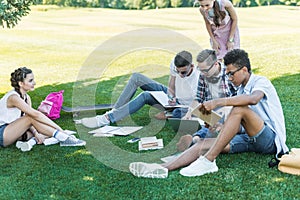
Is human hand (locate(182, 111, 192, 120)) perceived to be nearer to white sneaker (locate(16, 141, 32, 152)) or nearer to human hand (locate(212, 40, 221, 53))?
human hand (locate(212, 40, 221, 53))

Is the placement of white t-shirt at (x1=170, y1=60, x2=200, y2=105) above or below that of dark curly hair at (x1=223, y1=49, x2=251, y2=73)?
below

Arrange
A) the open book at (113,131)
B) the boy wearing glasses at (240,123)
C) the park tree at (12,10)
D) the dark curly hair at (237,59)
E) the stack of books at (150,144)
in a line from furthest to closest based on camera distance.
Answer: the park tree at (12,10) < the open book at (113,131) < the stack of books at (150,144) < the dark curly hair at (237,59) < the boy wearing glasses at (240,123)

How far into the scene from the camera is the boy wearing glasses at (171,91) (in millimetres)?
4902

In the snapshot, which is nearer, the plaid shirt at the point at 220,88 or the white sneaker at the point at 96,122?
the plaid shirt at the point at 220,88

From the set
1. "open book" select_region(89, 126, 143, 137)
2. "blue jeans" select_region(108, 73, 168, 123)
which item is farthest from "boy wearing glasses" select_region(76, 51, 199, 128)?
"open book" select_region(89, 126, 143, 137)

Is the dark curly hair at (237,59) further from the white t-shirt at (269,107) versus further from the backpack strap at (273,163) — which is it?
the backpack strap at (273,163)

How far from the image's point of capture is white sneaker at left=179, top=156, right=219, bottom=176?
3662 millimetres

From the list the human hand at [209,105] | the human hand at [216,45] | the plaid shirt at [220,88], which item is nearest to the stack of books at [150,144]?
the plaid shirt at [220,88]

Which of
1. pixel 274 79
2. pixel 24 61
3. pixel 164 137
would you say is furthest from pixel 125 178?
pixel 24 61

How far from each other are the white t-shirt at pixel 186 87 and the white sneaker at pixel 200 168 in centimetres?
138

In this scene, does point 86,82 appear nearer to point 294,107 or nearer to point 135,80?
point 135,80

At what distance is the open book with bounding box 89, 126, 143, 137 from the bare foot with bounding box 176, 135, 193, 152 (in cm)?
92

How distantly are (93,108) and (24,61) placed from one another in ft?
26.0

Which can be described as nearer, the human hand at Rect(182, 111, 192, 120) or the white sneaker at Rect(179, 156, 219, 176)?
the white sneaker at Rect(179, 156, 219, 176)
